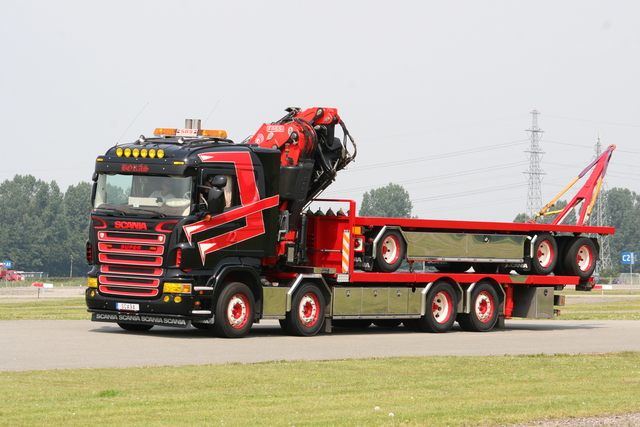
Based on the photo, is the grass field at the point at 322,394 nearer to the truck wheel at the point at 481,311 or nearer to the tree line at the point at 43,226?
the truck wheel at the point at 481,311

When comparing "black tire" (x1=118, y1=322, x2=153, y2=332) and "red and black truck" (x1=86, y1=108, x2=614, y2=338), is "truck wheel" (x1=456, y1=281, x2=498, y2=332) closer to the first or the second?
"red and black truck" (x1=86, y1=108, x2=614, y2=338)

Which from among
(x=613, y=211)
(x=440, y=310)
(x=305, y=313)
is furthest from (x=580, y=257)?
Result: (x=613, y=211)

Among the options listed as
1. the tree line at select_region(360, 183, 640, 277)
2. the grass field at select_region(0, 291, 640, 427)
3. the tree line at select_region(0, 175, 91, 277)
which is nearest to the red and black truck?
the grass field at select_region(0, 291, 640, 427)

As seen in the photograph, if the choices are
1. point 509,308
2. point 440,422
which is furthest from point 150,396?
point 509,308

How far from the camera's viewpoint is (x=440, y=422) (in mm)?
9406

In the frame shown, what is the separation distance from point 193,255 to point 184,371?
204 inches

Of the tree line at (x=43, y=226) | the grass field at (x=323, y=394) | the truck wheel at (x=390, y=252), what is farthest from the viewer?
the tree line at (x=43, y=226)

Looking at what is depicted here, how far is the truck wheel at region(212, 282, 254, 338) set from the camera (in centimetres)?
1870

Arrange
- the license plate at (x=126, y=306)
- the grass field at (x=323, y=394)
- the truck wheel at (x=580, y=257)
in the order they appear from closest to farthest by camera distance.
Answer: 1. the grass field at (x=323, y=394)
2. the license plate at (x=126, y=306)
3. the truck wheel at (x=580, y=257)

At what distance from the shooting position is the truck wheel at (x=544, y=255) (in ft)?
79.5

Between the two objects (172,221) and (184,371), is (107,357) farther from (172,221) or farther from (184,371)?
(172,221)

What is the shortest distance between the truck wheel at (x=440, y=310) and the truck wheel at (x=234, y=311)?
4.92 metres

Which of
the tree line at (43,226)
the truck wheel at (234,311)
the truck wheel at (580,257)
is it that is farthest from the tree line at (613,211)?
the truck wheel at (234,311)

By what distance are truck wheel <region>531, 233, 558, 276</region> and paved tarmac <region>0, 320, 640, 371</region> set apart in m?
1.55
